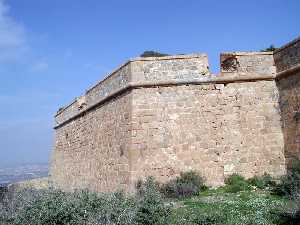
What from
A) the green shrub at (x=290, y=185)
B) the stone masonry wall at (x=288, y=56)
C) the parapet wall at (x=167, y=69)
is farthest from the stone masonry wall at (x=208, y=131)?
the green shrub at (x=290, y=185)

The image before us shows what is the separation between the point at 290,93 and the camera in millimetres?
9953

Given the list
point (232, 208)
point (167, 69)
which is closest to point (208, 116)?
point (167, 69)

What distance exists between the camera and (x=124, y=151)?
10430mm

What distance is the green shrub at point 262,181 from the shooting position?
31.3 feet

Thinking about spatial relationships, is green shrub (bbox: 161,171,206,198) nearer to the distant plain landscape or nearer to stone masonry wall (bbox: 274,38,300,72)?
stone masonry wall (bbox: 274,38,300,72)

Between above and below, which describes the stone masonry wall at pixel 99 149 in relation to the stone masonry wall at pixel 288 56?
below

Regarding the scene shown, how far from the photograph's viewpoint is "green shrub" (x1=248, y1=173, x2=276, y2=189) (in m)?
9.54

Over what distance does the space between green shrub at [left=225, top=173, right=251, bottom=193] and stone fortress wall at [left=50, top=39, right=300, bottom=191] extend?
156mm

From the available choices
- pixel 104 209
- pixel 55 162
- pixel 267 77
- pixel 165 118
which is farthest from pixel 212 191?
pixel 55 162

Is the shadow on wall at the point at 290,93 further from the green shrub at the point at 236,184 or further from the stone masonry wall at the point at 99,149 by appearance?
the stone masonry wall at the point at 99,149

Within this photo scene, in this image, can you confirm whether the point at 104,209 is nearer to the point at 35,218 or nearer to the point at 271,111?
the point at 35,218

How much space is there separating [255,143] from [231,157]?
0.72 metres

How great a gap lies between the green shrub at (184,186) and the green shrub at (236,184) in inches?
24.0

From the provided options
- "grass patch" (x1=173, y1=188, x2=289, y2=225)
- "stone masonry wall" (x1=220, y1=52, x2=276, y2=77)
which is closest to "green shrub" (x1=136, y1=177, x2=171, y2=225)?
"grass patch" (x1=173, y1=188, x2=289, y2=225)
